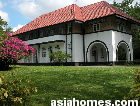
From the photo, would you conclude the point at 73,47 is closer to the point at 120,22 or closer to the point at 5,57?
the point at 120,22

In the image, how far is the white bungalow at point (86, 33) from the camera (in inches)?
1128

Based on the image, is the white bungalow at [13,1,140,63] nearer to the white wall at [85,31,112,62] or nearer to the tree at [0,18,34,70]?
the white wall at [85,31,112,62]

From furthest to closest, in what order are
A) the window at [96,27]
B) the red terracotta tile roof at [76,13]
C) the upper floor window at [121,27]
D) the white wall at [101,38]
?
the upper floor window at [121,27] → the window at [96,27] → the red terracotta tile roof at [76,13] → the white wall at [101,38]

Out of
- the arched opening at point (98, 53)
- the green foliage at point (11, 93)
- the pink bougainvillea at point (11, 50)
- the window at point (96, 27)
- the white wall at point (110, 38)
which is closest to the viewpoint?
the green foliage at point (11, 93)

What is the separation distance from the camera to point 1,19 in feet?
27.8

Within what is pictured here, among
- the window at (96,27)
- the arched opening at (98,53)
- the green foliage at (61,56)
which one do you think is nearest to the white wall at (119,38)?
the window at (96,27)

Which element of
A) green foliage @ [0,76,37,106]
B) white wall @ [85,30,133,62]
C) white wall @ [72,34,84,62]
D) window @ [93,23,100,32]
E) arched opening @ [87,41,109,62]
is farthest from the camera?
arched opening @ [87,41,109,62]

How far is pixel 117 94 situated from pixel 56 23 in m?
25.1

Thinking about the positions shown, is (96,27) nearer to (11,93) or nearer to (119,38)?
(119,38)

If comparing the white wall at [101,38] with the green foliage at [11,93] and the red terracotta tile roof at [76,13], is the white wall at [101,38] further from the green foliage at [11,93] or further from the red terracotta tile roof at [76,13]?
the green foliage at [11,93]

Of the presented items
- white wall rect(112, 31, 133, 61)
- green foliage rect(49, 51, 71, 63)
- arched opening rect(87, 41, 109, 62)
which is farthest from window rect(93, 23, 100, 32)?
green foliage rect(49, 51, 71, 63)

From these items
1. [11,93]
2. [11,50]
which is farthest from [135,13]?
[11,93]

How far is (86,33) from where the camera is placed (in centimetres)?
3123

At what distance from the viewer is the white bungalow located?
1128 inches
